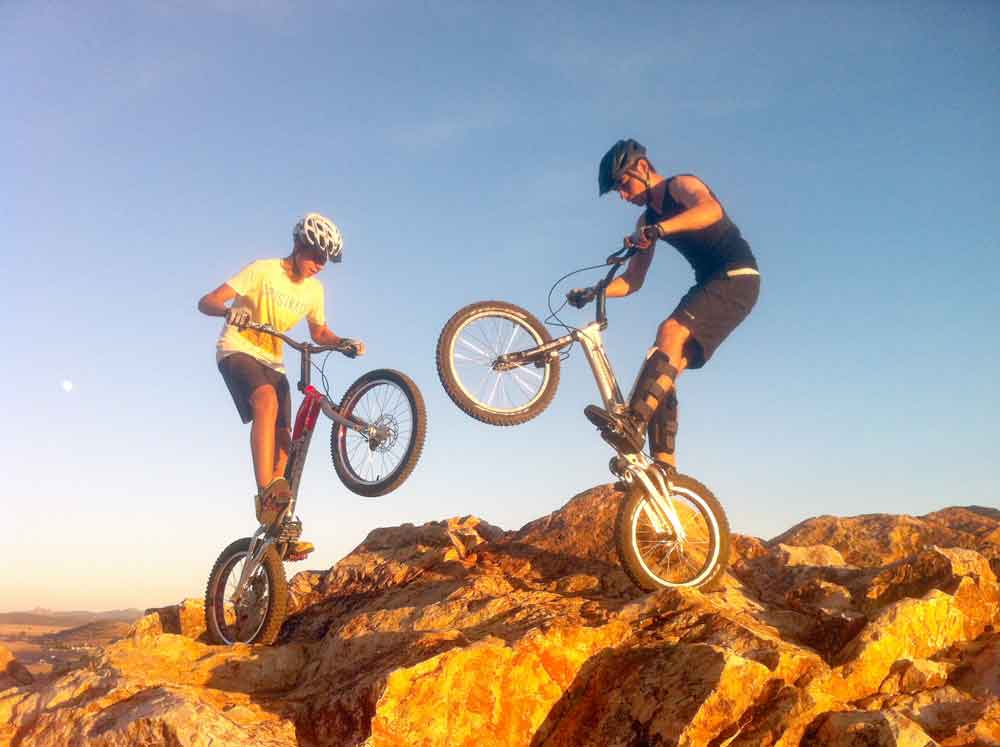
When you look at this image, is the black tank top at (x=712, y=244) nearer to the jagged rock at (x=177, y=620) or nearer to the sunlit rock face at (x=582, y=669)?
the sunlit rock face at (x=582, y=669)

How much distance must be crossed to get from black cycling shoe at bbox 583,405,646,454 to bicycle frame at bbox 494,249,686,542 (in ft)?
0.25

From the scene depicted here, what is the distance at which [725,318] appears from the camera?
628 cm

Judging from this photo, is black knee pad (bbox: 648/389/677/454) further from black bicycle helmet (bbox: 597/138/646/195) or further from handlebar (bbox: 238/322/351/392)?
handlebar (bbox: 238/322/351/392)

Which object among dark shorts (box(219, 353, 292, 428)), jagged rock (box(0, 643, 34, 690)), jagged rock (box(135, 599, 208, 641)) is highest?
dark shorts (box(219, 353, 292, 428))

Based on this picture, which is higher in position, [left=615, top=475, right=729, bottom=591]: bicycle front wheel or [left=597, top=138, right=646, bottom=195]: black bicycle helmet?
[left=597, top=138, right=646, bottom=195]: black bicycle helmet

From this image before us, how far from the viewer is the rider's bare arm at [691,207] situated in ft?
20.3

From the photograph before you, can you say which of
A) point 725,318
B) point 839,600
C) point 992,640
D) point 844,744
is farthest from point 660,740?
point 725,318

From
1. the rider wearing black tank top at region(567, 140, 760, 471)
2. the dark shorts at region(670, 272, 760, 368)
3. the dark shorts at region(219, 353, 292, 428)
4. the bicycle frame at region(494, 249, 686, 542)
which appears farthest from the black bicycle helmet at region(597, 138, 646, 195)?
the dark shorts at region(219, 353, 292, 428)

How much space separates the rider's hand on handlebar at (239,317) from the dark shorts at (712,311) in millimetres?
3883

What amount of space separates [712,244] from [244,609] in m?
5.29

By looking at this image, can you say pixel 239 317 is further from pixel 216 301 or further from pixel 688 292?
pixel 688 292

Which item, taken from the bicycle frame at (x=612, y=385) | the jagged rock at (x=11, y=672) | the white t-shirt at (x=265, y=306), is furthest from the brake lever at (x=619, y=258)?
the jagged rock at (x=11, y=672)

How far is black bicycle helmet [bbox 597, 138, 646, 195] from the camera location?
6.58 m

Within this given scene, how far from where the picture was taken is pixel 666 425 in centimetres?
674
